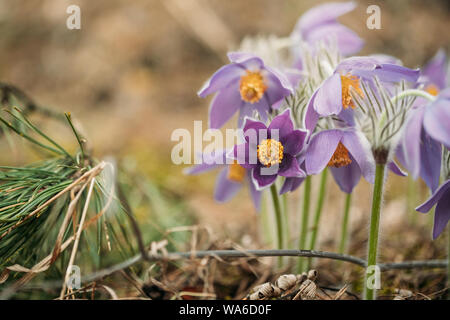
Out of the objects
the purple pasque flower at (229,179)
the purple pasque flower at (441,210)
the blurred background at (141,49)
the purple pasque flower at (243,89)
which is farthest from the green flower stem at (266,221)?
the blurred background at (141,49)

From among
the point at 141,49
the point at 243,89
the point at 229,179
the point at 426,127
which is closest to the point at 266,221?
the point at 229,179

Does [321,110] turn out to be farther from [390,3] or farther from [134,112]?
[390,3]

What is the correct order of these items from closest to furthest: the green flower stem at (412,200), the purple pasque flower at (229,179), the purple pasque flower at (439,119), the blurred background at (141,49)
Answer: the purple pasque flower at (439,119), the purple pasque flower at (229,179), the green flower stem at (412,200), the blurred background at (141,49)

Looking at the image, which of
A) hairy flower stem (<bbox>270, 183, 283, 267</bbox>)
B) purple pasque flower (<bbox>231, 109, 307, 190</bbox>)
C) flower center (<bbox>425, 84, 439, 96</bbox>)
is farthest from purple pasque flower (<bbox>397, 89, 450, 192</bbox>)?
→ flower center (<bbox>425, 84, 439, 96</bbox>)

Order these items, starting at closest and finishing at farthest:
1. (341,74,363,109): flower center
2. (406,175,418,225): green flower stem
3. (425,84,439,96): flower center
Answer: (341,74,363,109): flower center → (425,84,439,96): flower center → (406,175,418,225): green flower stem

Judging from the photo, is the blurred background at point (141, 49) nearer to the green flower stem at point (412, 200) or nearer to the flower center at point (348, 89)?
the green flower stem at point (412, 200)

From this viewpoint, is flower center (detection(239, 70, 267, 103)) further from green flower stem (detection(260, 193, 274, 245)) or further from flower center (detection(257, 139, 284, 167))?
green flower stem (detection(260, 193, 274, 245))
